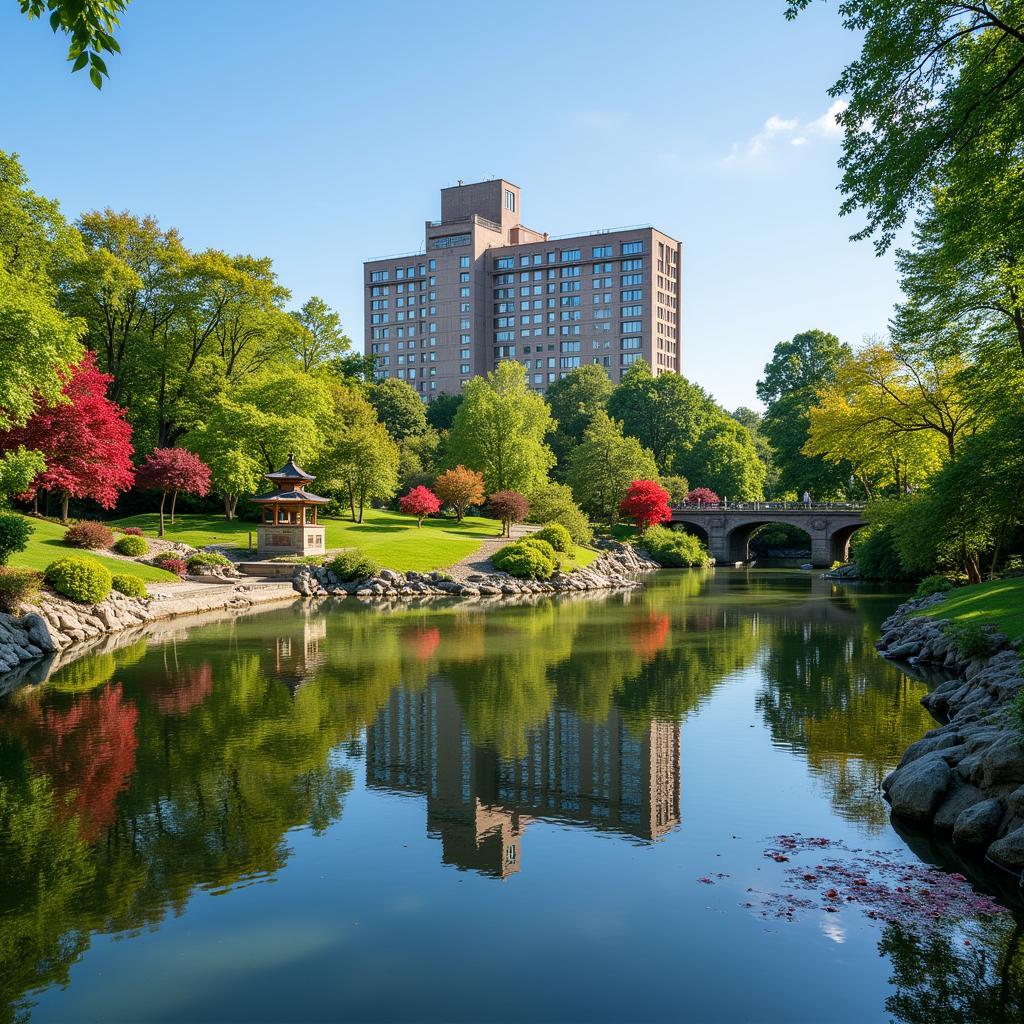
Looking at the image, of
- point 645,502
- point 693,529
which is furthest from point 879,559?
point 693,529

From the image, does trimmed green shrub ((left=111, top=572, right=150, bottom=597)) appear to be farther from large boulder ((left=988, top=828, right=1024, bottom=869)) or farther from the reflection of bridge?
the reflection of bridge

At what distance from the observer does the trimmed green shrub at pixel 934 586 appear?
110 ft

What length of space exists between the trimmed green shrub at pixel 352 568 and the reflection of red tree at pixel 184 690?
2187cm

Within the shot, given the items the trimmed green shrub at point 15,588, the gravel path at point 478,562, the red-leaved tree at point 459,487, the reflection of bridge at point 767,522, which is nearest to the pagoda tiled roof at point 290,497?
the gravel path at point 478,562

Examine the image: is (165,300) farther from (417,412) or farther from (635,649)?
(635,649)

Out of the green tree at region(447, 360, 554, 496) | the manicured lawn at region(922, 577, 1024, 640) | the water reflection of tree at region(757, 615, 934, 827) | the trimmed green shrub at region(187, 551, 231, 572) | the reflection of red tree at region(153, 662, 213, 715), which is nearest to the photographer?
the water reflection of tree at region(757, 615, 934, 827)

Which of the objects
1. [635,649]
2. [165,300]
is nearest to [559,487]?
[165,300]

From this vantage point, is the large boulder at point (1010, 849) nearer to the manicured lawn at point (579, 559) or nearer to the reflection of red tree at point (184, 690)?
the reflection of red tree at point (184, 690)

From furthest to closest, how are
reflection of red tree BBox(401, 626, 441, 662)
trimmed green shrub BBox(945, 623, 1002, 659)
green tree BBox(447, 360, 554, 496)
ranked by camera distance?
green tree BBox(447, 360, 554, 496) < reflection of red tree BBox(401, 626, 441, 662) < trimmed green shrub BBox(945, 623, 1002, 659)

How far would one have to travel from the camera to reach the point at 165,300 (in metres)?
57.7

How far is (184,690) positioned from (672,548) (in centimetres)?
5264

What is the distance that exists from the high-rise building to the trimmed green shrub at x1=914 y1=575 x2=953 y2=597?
9063 cm

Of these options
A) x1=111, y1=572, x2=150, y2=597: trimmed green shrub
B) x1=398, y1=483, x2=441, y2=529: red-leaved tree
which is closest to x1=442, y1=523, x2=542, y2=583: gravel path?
x1=398, y1=483, x2=441, y2=529: red-leaved tree

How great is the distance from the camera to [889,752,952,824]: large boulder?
11648 millimetres
